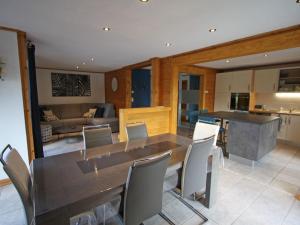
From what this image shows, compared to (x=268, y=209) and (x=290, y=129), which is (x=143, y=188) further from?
(x=290, y=129)

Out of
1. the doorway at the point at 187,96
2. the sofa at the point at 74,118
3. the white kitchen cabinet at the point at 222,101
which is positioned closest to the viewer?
the sofa at the point at 74,118

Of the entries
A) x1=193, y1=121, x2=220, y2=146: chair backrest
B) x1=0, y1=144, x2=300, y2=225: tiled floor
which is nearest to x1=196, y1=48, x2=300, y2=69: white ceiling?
x1=0, y1=144, x2=300, y2=225: tiled floor

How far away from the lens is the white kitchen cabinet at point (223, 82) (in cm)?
603

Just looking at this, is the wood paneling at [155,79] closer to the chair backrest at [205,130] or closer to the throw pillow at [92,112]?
the chair backrest at [205,130]

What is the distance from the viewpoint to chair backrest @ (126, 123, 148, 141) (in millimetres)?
2457

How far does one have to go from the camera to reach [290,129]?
14.6 feet

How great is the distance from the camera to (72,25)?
2375 mm

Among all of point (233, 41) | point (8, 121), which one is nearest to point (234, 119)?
point (233, 41)

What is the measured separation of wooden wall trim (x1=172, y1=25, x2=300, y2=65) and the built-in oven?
2915 mm

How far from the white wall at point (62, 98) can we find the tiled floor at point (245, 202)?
4324mm

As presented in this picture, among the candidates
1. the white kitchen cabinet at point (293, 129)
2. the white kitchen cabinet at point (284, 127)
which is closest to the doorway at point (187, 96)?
the white kitchen cabinet at point (284, 127)

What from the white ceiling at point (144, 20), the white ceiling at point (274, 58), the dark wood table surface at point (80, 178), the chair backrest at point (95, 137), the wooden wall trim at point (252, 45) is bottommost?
the dark wood table surface at point (80, 178)

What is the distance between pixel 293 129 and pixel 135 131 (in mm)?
4402

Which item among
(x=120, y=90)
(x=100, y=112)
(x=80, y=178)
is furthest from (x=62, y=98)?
(x=80, y=178)
